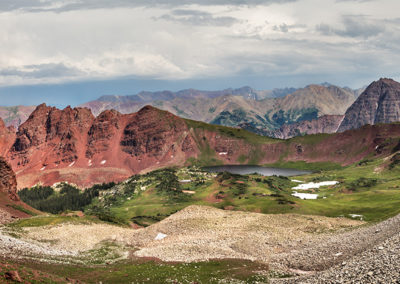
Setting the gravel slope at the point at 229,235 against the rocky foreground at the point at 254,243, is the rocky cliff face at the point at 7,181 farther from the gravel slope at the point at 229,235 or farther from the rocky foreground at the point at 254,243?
the gravel slope at the point at 229,235

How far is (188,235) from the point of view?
10019 centimetres

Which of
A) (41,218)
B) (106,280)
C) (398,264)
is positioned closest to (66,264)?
(106,280)

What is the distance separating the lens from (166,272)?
2758 inches

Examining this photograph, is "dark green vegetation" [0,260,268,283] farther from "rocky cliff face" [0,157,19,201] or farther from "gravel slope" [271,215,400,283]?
"rocky cliff face" [0,157,19,201]

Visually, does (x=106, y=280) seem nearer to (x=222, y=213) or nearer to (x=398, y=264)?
(x=398, y=264)

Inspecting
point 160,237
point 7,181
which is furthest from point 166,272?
point 7,181

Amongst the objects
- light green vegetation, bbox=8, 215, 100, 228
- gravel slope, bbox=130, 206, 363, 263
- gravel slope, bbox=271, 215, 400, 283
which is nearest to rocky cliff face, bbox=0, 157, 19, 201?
light green vegetation, bbox=8, 215, 100, 228

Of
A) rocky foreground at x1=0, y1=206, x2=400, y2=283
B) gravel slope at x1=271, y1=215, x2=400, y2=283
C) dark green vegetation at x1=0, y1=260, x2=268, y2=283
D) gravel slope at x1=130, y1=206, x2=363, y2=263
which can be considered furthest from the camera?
gravel slope at x1=130, y1=206, x2=363, y2=263

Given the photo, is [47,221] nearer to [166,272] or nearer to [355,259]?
[166,272]

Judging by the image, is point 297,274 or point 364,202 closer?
point 297,274

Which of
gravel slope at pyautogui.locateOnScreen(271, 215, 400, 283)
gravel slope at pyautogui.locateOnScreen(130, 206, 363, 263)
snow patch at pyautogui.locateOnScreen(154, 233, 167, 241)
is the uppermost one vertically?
gravel slope at pyautogui.locateOnScreen(271, 215, 400, 283)

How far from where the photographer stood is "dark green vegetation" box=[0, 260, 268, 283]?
211 feet

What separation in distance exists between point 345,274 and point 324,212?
10859 cm

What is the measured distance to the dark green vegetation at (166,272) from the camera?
64.4 m
